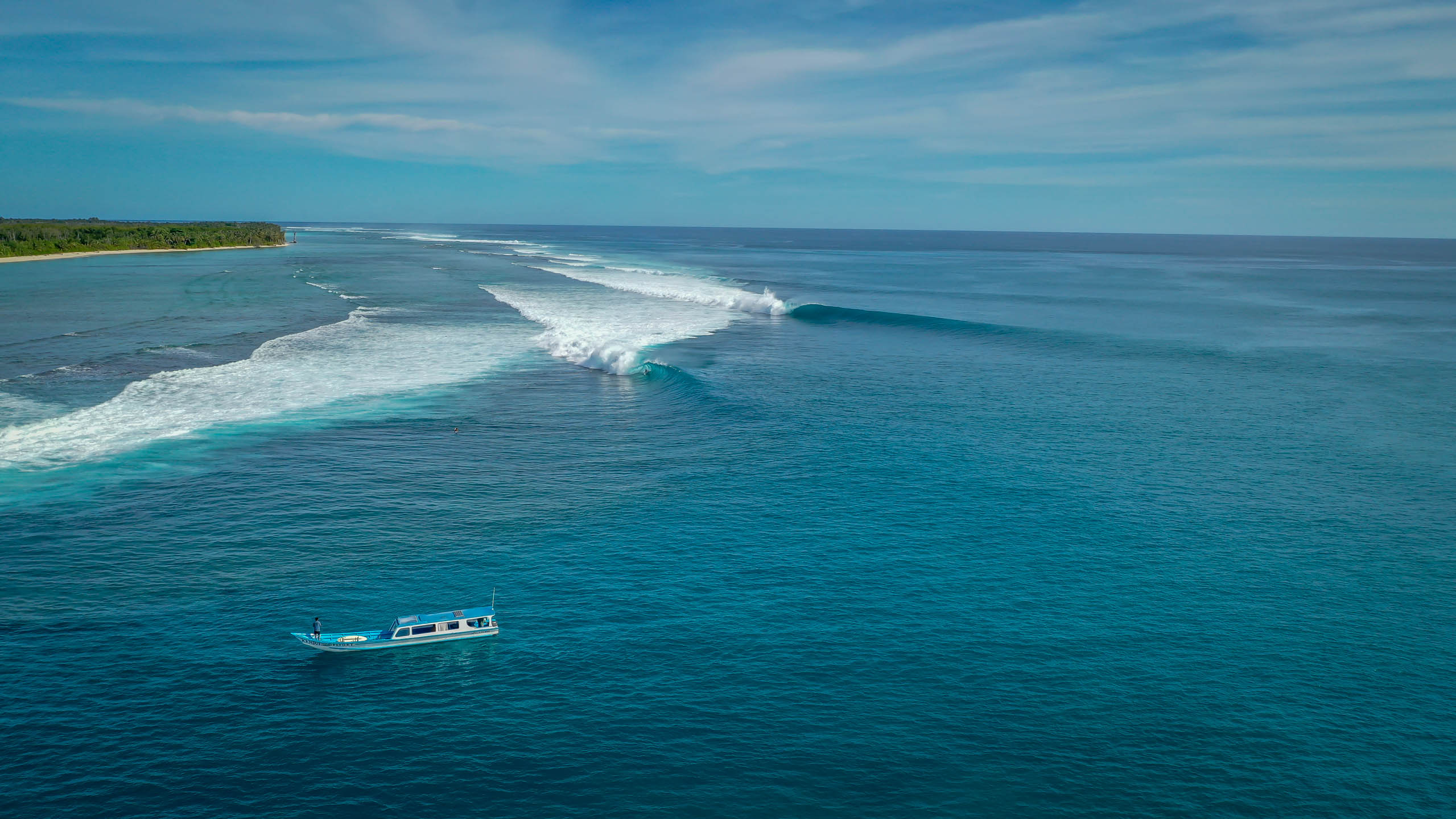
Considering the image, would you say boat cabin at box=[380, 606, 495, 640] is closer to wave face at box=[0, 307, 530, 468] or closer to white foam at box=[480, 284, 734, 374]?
wave face at box=[0, 307, 530, 468]

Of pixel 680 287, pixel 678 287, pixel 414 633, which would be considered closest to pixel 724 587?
pixel 414 633

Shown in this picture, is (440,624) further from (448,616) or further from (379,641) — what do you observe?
(379,641)

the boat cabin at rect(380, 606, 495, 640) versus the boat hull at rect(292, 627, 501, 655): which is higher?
the boat cabin at rect(380, 606, 495, 640)

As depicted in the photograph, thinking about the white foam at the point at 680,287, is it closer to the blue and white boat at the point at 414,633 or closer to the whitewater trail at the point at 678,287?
the whitewater trail at the point at 678,287

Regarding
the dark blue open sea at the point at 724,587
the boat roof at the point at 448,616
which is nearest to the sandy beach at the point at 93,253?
the dark blue open sea at the point at 724,587

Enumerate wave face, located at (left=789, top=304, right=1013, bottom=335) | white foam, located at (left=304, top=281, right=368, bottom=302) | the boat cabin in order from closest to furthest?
the boat cabin, wave face, located at (left=789, top=304, right=1013, bottom=335), white foam, located at (left=304, top=281, right=368, bottom=302)

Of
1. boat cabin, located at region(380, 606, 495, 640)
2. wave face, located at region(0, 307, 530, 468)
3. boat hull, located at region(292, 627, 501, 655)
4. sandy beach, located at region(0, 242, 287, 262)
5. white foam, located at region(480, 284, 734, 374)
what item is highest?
sandy beach, located at region(0, 242, 287, 262)

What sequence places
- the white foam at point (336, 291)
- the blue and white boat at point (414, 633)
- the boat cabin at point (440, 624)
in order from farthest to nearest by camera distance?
1. the white foam at point (336, 291)
2. the boat cabin at point (440, 624)
3. the blue and white boat at point (414, 633)

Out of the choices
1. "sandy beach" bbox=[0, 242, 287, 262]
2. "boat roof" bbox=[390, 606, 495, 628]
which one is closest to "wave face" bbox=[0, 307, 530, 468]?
"boat roof" bbox=[390, 606, 495, 628]
